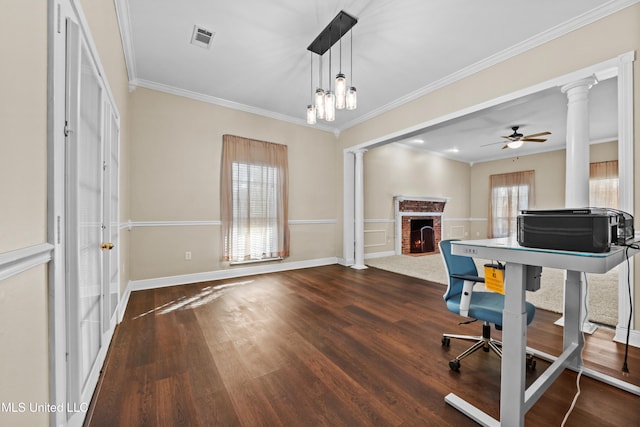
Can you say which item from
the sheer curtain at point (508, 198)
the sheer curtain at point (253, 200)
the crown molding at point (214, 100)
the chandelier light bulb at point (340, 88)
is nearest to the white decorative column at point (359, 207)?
the crown molding at point (214, 100)

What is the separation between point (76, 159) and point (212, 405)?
145cm

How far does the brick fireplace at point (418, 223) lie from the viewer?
21.3ft

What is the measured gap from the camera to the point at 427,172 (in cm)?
725

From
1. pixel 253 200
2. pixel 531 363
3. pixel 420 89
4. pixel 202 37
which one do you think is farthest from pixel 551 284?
pixel 202 37

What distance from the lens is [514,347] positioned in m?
1.19

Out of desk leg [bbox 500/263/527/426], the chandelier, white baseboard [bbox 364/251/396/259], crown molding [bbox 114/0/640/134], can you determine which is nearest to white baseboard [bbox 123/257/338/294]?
white baseboard [bbox 364/251/396/259]

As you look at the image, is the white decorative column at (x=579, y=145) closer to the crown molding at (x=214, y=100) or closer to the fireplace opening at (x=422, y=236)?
the crown molding at (x=214, y=100)

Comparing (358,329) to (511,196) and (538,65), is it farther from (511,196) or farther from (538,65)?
(511,196)

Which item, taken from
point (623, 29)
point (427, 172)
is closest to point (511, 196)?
point (427, 172)

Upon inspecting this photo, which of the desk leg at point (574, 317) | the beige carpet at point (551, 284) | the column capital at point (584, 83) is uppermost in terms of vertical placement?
the column capital at point (584, 83)

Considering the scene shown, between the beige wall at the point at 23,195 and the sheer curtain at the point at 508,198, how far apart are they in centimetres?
905

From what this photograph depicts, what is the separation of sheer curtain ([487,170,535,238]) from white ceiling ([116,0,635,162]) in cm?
327

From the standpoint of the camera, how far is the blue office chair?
1.64 metres

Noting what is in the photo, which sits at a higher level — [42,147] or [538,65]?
[538,65]
